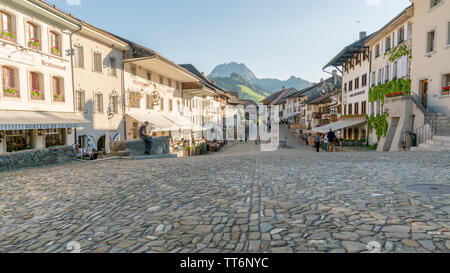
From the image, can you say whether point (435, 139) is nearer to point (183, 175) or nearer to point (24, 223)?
point (183, 175)

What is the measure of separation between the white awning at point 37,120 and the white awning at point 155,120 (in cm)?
566

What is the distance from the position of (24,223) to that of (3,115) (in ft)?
41.8

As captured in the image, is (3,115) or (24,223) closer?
(24,223)

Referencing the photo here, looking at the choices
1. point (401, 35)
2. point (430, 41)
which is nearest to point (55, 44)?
point (430, 41)

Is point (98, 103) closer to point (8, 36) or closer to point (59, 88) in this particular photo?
point (59, 88)

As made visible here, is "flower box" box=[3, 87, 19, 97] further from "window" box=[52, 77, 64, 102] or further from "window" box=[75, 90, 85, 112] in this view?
"window" box=[75, 90, 85, 112]

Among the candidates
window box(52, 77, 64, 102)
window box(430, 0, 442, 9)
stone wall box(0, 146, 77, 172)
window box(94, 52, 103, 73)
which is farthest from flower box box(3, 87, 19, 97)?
window box(430, 0, 442, 9)

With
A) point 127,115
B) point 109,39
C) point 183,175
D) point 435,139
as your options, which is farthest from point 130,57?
point 435,139

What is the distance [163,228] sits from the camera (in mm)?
3949

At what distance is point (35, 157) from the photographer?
448 inches

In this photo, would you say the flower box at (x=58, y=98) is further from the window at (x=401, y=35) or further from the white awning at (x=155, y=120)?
the window at (x=401, y=35)

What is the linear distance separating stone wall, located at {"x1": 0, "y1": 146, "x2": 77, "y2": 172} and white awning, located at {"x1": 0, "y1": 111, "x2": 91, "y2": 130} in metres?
3.29

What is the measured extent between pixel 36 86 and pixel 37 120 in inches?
110

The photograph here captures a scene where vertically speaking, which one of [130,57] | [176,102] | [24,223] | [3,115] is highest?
[130,57]
